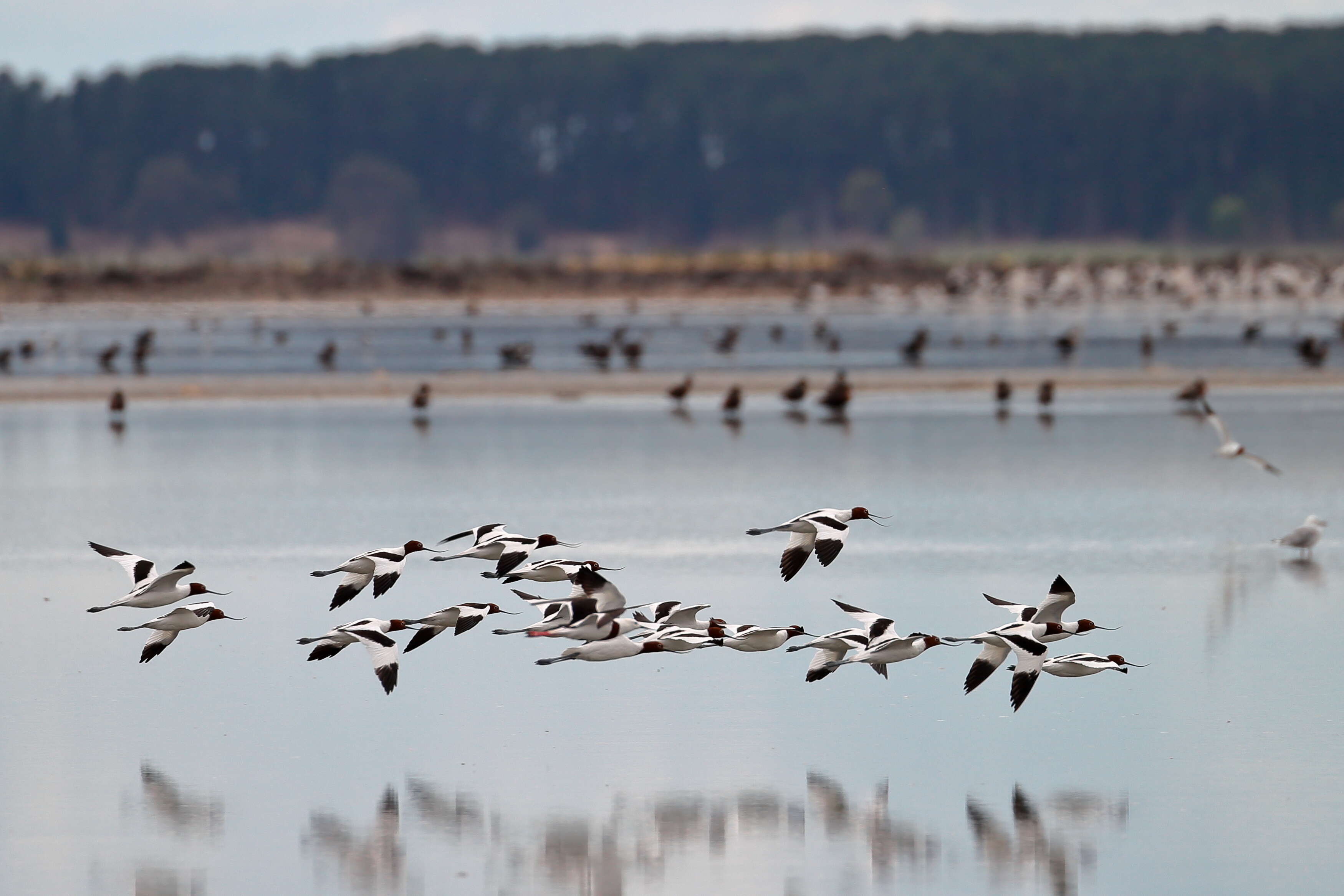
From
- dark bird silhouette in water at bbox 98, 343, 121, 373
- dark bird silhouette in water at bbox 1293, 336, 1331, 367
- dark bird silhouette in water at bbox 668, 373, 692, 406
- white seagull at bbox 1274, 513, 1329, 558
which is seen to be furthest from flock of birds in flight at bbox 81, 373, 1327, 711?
dark bird silhouette in water at bbox 98, 343, 121, 373

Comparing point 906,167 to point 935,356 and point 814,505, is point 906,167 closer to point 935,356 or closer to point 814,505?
point 935,356

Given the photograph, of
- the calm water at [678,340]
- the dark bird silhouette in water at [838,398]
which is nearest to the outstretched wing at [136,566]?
the dark bird silhouette in water at [838,398]

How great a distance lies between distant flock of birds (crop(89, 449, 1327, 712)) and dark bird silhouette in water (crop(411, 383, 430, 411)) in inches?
722

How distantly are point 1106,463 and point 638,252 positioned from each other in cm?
15087

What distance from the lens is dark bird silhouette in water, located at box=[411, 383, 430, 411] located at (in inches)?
1184

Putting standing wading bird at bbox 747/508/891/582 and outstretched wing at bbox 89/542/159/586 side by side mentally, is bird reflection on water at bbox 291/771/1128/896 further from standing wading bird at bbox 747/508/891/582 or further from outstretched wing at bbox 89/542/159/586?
outstretched wing at bbox 89/542/159/586

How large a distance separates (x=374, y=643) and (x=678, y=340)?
41027mm

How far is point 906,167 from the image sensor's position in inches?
7106

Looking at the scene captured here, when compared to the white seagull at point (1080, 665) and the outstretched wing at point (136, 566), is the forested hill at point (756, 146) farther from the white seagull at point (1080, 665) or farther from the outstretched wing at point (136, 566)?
the white seagull at point (1080, 665)

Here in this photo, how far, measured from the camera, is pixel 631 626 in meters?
10.0

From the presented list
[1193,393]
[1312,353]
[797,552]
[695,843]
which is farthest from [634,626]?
[1312,353]

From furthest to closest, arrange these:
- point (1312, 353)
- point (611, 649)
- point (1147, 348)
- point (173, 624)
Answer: point (1147, 348)
point (1312, 353)
point (173, 624)
point (611, 649)

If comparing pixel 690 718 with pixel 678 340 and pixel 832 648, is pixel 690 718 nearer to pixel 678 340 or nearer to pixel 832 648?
pixel 832 648

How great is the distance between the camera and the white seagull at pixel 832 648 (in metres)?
9.94
